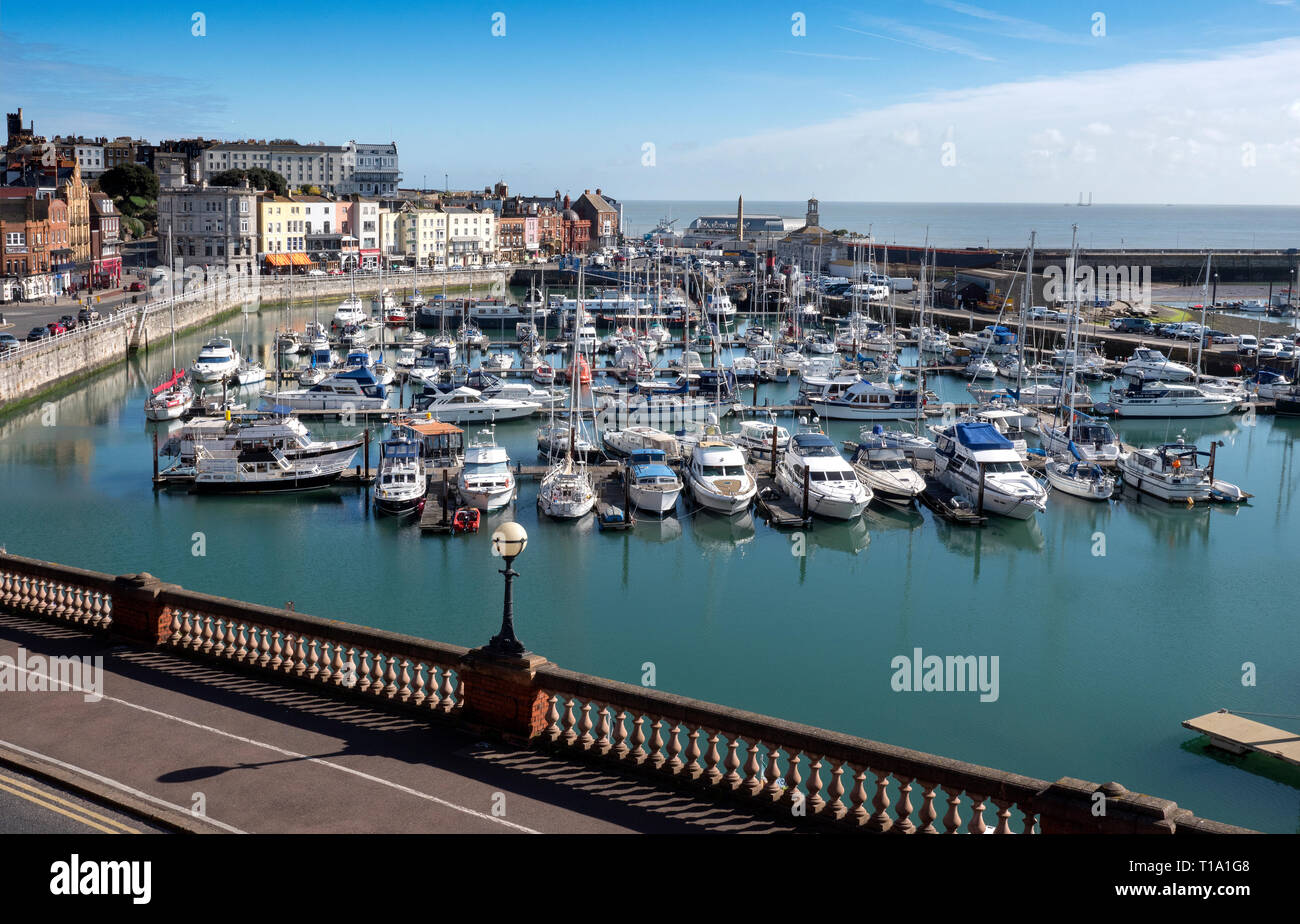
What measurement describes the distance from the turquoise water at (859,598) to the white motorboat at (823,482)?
782 millimetres

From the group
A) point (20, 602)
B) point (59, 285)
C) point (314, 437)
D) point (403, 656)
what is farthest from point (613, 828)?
point (59, 285)

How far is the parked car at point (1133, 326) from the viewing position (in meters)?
80.2

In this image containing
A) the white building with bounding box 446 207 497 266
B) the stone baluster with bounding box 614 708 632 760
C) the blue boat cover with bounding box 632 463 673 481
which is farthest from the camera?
the white building with bounding box 446 207 497 266

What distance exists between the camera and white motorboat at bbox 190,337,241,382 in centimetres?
6053

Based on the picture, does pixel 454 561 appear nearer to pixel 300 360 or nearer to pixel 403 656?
pixel 403 656

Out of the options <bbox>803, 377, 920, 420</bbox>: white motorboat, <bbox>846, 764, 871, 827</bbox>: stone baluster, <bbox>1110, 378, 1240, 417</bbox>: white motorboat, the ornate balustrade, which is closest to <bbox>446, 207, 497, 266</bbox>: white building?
<bbox>803, 377, 920, 420</bbox>: white motorboat

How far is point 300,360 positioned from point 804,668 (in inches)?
2079

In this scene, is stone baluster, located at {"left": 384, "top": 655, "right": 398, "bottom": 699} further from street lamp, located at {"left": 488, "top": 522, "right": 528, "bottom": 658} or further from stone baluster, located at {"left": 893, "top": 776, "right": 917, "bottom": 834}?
stone baluster, located at {"left": 893, "top": 776, "right": 917, "bottom": 834}

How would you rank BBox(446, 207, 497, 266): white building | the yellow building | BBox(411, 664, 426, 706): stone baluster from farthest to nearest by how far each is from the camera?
BBox(446, 207, 497, 266): white building
the yellow building
BBox(411, 664, 426, 706): stone baluster

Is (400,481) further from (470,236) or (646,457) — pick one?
(470,236)

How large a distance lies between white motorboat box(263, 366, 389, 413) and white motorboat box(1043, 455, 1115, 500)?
28723 millimetres

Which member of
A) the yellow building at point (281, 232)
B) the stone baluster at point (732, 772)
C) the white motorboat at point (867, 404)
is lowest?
the white motorboat at point (867, 404)

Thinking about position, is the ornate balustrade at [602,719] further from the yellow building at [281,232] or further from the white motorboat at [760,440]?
the yellow building at [281,232]

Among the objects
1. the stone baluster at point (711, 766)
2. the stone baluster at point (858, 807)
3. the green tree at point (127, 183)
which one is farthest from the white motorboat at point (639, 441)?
the green tree at point (127, 183)
